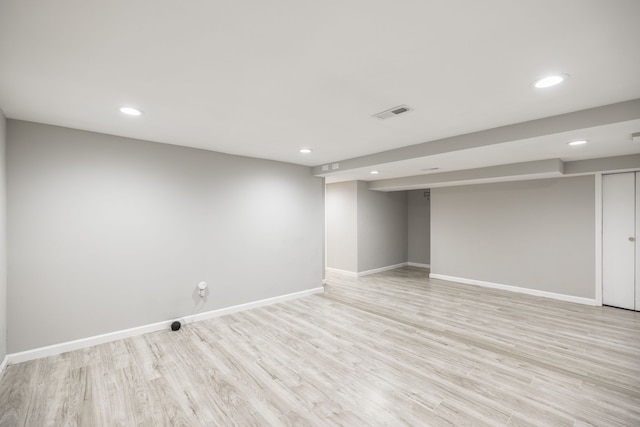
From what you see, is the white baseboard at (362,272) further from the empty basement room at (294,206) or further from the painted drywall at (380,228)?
the empty basement room at (294,206)

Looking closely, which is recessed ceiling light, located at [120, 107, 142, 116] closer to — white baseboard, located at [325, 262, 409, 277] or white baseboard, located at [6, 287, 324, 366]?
white baseboard, located at [6, 287, 324, 366]

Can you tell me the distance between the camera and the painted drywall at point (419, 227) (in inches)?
316

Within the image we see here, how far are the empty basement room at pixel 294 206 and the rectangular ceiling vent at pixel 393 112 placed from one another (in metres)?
0.06

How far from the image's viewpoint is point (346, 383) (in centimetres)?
248

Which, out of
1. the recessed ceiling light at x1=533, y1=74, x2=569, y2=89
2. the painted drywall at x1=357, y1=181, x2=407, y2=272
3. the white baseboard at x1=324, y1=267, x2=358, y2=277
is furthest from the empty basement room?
the painted drywall at x1=357, y1=181, x2=407, y2=272

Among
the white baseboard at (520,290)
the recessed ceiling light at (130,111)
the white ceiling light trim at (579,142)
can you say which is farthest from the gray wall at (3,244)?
the white baseboard at (520,290)

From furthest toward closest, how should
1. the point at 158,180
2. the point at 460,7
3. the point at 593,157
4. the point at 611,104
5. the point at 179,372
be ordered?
the point at 593,157 → the point at 158,180 → the point at 179,372 → the point at 611,104 → the point at 460,7

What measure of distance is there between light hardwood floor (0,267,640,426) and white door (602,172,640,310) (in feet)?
1.36

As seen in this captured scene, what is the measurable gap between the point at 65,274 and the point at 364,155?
13.6 feet

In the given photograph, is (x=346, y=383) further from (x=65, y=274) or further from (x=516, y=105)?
(x=65, y=274)

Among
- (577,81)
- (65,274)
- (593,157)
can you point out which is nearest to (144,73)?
(65,274)

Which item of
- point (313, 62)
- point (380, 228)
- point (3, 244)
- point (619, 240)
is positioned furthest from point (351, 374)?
point (380, 228)

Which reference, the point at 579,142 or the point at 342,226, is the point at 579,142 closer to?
the point at 579,142

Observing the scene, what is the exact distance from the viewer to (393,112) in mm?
2627
